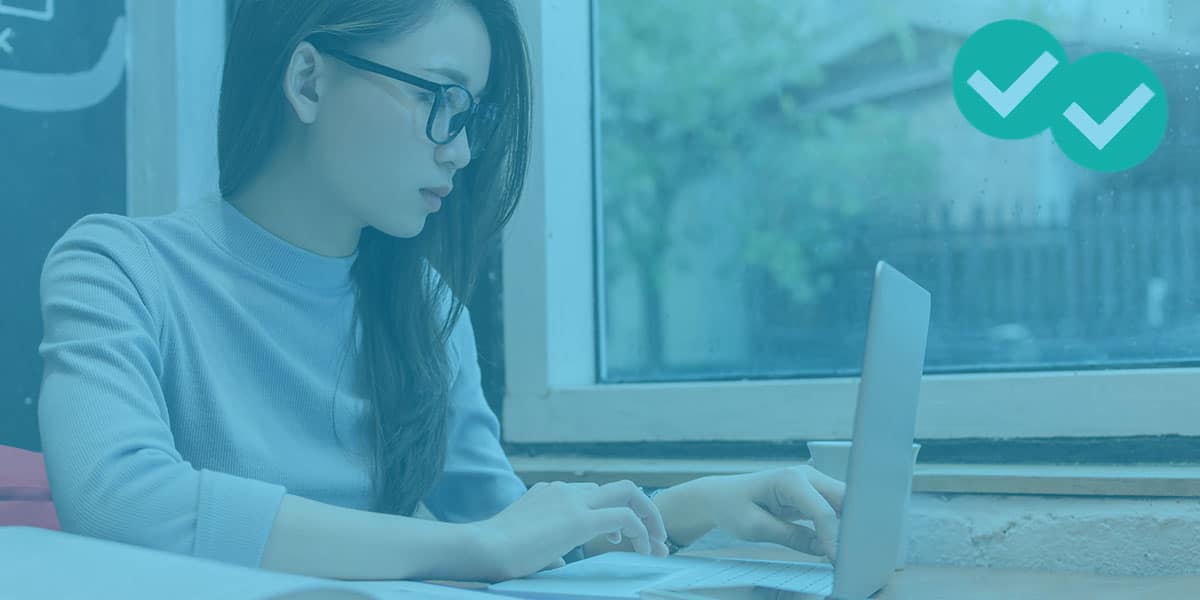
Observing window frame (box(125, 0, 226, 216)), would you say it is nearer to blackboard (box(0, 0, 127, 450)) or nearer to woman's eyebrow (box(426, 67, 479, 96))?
blackboard (box(0, 0, 127, 450))

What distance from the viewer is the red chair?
1.01 meters

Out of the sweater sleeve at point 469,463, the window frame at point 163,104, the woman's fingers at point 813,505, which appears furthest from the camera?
the window frame at point 163,104

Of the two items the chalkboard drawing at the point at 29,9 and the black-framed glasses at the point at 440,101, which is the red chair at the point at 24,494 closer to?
the black-framed glasses at the point at 440,101

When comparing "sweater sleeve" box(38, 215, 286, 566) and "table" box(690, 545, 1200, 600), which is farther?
"table" box(690, 545, 1200, 600)

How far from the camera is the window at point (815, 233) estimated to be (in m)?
1.29

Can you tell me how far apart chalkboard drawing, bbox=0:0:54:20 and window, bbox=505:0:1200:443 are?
2.19 feet

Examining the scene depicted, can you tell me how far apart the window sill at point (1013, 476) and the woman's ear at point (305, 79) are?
59 centimetres

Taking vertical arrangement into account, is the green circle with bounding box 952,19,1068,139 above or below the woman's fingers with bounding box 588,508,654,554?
above

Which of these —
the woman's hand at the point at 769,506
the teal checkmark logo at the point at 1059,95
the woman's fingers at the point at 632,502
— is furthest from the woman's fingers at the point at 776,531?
the teal checkmark logo at the point at 1059,95

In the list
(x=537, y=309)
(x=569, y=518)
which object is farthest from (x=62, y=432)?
(x=537, y=309)

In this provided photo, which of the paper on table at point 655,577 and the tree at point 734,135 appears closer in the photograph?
the paper on table at point 655,577

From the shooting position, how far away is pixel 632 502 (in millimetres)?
896

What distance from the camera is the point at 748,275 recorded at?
1.55 meters

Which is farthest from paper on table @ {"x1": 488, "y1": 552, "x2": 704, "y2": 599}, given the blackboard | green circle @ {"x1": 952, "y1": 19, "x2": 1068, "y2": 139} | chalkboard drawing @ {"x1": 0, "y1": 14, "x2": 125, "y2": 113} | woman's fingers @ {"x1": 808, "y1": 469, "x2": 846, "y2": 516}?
chalkboard drawing @ {"x1": 0, "y1": 14, "x2": 125, "y2": 113}
